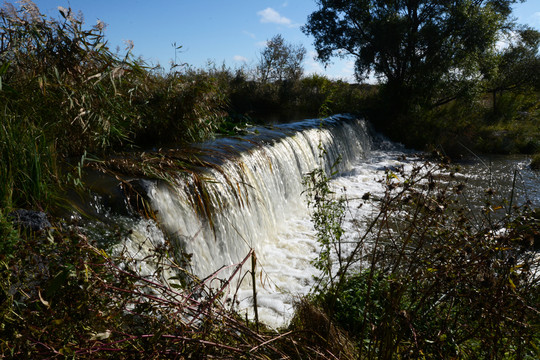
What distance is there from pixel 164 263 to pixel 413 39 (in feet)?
48.7

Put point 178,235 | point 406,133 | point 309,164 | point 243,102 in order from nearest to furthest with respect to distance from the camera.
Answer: point 178,235, point 309,164, point 406,133, point 243,102

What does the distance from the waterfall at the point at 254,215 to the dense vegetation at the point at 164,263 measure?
48 cm

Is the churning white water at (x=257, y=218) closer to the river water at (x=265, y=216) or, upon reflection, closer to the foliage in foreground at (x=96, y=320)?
the river water at (x=265, y=216)

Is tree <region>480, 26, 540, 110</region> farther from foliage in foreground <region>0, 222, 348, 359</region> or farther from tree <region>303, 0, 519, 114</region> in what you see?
foliage in foreground <region>0, 222, 348, 359</region>

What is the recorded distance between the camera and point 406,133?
1475 cm

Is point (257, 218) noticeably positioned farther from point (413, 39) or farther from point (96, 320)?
point (413, 39)

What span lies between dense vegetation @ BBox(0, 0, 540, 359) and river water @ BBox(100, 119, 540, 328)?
1.00 feet

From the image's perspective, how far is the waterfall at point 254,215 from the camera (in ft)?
13.9

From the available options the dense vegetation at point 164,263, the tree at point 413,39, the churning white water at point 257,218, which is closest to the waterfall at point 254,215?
the churning white water at point 257,218

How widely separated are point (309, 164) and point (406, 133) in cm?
755

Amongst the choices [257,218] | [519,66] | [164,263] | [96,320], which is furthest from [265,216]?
[519,66]

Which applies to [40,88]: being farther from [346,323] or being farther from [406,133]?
[406,133]

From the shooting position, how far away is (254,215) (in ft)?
18.5

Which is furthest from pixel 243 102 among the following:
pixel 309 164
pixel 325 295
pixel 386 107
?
pixel 325 295
